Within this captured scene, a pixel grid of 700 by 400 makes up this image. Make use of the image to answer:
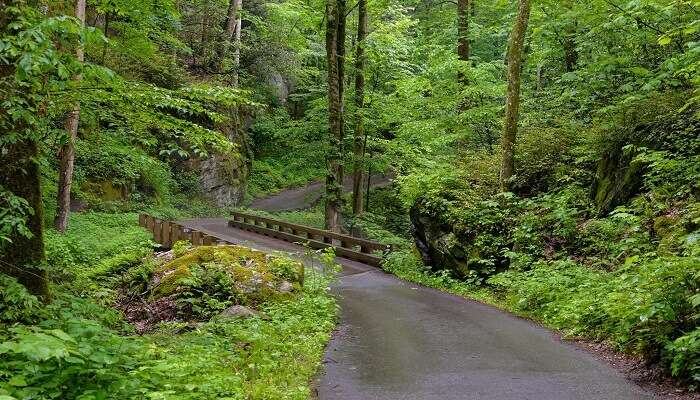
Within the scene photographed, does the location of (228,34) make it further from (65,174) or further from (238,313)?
(238,313)

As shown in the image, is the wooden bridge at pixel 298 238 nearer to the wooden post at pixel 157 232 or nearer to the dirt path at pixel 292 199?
the wooden post at pixel 157 232

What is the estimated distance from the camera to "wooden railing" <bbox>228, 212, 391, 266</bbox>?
1753 cm

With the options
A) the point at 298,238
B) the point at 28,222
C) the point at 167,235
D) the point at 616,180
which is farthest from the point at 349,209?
the point at 28,222

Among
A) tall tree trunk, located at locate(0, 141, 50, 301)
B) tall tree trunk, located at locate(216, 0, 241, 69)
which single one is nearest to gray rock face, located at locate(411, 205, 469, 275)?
tall tree trunk, located at locate(0, 141, 50, 301)

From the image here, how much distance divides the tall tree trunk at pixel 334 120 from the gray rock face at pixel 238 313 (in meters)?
10.9

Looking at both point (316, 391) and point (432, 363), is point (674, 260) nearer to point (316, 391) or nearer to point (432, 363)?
point (432, 363)

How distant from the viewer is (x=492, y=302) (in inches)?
469

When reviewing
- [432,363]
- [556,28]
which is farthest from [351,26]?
[432,363]

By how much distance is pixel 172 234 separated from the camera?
16484mm

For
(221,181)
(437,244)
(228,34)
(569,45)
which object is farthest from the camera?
(221,181)

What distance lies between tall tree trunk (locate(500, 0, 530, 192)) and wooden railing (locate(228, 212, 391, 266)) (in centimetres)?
487

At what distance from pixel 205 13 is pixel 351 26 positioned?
913 centimetres

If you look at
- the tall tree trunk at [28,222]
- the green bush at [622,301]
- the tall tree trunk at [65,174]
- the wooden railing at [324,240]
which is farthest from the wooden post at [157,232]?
the tall tree trunk at [28,222]

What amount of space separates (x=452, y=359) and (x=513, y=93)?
8.36 meters
